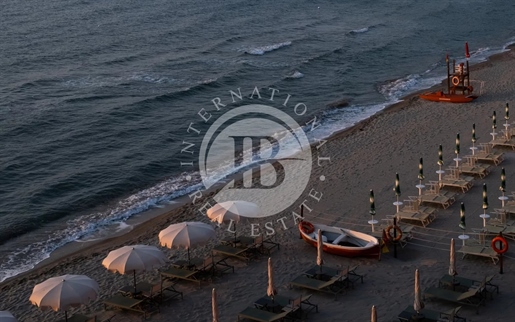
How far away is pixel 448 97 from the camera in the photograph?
137 feet

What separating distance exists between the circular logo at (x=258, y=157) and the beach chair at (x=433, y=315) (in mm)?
9041

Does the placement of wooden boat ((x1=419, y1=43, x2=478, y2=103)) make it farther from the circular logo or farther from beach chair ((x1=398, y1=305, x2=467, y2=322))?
beach chair ((x1=398, y1=305, x2=467, y2=322))

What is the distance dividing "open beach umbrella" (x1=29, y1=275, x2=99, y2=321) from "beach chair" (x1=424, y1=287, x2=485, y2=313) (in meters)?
8.24

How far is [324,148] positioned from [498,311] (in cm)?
1722

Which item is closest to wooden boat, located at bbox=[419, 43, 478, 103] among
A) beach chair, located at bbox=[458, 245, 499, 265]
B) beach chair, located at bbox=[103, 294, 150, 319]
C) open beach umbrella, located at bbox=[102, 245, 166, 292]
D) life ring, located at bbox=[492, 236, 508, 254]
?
beach chair, located at bbox=[458, 245, 499, 265]

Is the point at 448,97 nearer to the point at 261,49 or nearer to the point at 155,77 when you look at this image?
the point at 155,77

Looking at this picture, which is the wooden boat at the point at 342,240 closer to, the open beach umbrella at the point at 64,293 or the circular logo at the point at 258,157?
the circular logo at the point at 258,157

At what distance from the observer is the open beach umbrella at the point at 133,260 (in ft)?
70.6

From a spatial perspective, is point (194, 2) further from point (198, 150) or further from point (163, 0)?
point (198, 150)

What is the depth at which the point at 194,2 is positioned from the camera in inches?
3105

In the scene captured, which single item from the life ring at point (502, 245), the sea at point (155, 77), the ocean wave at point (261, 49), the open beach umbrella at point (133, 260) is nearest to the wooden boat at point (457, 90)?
the sea at point (155, 77)

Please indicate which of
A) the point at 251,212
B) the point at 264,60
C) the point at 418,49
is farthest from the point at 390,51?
the point at 251,212

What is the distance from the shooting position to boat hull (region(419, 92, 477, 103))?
41.2 meters

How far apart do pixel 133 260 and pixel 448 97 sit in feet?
80.3
